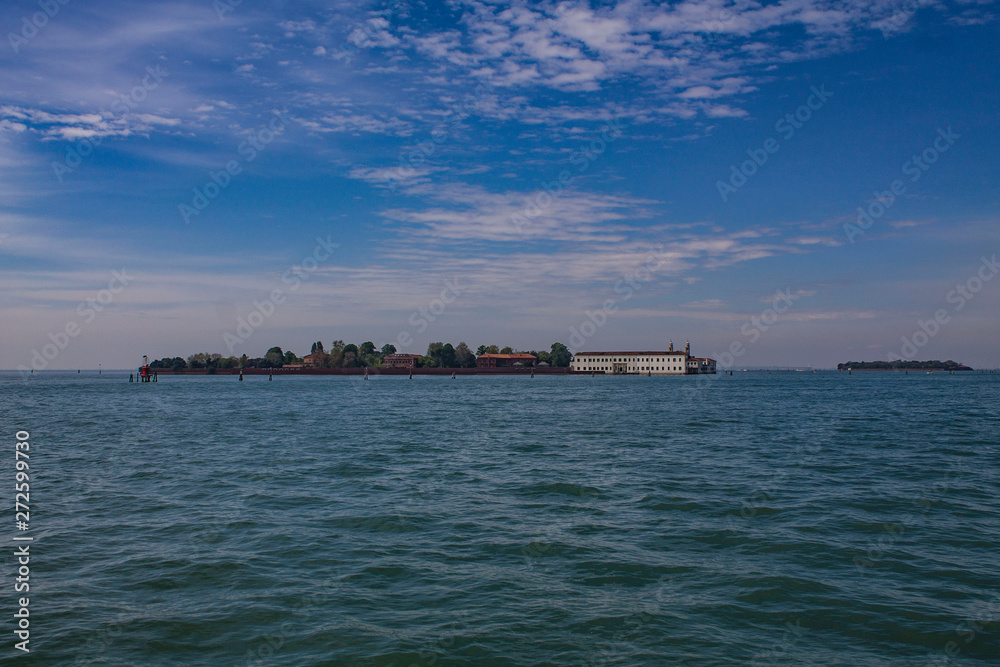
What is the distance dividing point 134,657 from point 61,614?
235cm

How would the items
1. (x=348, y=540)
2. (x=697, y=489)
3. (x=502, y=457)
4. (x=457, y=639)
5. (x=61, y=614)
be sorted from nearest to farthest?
(x=457, y=639) → (x=61, y=614) → (x=348, y=540) → (x=697, y=489) → (x=502, y=457)

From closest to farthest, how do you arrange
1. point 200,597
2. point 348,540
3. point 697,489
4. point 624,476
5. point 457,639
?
point 457,639, point 200,597, point 348,540, point 697,489, point 624,476

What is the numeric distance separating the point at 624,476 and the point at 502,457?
629 cm

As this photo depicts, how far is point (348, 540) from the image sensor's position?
44.7 ft

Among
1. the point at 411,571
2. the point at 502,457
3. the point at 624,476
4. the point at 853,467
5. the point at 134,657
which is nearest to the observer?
the point at 134,657

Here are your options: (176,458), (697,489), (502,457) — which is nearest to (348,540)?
(697,489)

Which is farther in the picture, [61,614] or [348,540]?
[348,540]

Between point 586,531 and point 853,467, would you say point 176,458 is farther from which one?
point 853,467

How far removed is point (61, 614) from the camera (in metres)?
9.66

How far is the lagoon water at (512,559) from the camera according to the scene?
877 centimetres

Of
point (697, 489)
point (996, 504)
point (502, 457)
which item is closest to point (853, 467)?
point (996, 504)

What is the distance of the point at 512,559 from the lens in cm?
1224

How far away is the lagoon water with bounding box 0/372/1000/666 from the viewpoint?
8.77 m

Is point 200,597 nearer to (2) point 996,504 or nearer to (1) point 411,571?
(1) point 411,571
